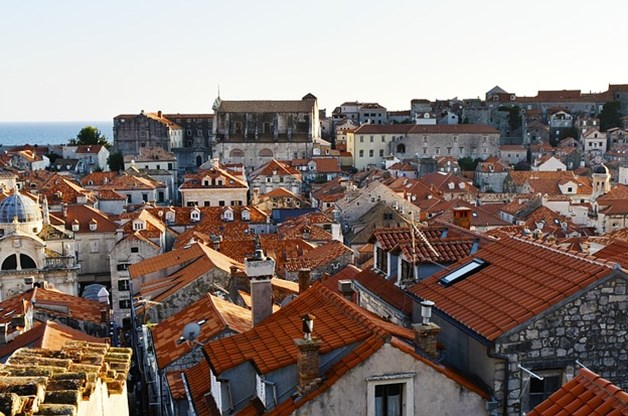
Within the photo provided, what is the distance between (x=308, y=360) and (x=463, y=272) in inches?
157

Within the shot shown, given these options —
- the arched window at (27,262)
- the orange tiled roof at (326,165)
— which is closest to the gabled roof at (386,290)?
the arched window at (27,262)

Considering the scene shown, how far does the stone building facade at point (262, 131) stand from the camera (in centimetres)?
10175

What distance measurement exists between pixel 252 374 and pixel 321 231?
3424 centimetres

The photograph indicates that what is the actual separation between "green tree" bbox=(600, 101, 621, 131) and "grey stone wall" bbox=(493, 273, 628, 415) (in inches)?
4661

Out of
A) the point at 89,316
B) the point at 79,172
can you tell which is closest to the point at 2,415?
the point at 89,316

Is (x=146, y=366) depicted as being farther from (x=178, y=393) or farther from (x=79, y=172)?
(x=79, y=172)

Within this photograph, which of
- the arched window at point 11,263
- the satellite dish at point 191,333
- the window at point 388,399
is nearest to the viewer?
the window at point 388,399

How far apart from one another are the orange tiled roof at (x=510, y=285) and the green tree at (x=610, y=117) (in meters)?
117

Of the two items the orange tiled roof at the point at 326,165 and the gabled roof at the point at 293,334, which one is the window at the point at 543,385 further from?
the orange tiled roof at the point at 326,165

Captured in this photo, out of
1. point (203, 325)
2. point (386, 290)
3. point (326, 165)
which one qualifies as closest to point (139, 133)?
point (326, 165)

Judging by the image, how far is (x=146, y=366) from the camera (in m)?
23.1

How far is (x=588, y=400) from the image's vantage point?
7.36 meters

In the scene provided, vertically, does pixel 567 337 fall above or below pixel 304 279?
above

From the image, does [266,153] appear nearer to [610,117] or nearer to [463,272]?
[610,117]
